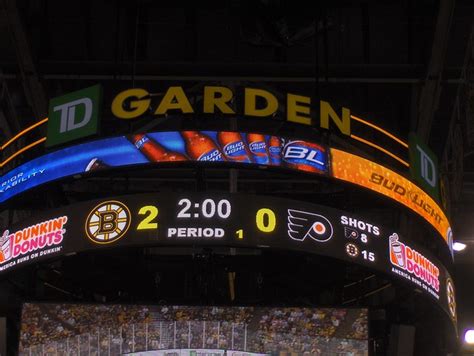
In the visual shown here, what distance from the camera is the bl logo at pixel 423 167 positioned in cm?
1070

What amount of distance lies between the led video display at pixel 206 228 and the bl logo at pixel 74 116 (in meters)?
0.98

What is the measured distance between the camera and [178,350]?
35.1 ft

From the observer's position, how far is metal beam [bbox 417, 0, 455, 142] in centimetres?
1358

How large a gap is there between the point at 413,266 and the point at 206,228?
8.69 feet

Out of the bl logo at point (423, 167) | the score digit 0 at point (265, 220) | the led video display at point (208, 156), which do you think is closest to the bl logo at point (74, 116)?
the led video display at point (208, 156)

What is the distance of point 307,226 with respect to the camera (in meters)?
9.28

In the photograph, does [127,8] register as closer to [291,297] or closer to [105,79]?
[105,79]

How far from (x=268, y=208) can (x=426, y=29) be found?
6.87m

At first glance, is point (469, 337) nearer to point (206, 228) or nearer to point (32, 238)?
point (206, 228)

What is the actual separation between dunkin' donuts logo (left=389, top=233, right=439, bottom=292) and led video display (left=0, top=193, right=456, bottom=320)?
4 centimetres

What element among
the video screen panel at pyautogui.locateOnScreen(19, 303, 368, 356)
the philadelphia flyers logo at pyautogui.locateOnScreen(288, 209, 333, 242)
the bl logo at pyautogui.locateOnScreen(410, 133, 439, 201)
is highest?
the bl logo at pyautogui.locateOnScreen(410, 133, 439, 201)

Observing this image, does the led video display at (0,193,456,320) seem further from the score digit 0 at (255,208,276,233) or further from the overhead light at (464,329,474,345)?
the overhead light at (464,329,474,345)

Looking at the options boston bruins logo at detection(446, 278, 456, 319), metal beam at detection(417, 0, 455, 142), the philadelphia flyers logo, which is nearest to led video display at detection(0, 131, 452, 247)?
the philadelphia flyers logo

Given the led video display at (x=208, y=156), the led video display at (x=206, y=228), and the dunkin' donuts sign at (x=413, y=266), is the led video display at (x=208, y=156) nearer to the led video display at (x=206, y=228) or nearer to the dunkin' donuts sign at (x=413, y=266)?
the led video display at (x=206, y=228)
